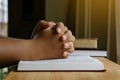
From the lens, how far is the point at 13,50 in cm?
58

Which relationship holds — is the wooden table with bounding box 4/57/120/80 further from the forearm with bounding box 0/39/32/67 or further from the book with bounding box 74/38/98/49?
the book with bounding box 74/38/98/49

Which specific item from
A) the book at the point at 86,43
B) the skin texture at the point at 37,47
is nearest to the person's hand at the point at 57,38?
the skin texture at the point at 37,47

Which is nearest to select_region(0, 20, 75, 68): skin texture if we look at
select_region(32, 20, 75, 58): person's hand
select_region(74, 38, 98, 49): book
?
select_region(32, 20, 75, 58): person's hand

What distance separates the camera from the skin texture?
22.9 inches

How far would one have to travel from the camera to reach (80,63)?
64 cm

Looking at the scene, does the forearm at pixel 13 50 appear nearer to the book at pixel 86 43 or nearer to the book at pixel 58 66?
the book at pixel 58 66

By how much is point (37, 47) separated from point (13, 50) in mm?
47

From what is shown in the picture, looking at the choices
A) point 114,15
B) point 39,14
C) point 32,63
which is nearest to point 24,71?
point 32,63

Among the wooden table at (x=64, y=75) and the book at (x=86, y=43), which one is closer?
the wooden table at (x=64, y=75)

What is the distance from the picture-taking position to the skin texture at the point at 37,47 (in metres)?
0.58

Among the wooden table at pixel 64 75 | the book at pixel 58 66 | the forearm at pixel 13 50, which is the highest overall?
the forearm at pixel 13 50

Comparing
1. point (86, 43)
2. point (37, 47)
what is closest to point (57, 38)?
point (37, 47)

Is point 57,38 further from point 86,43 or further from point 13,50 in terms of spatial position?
point 86,43

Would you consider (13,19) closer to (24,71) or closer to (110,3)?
(110,3)
